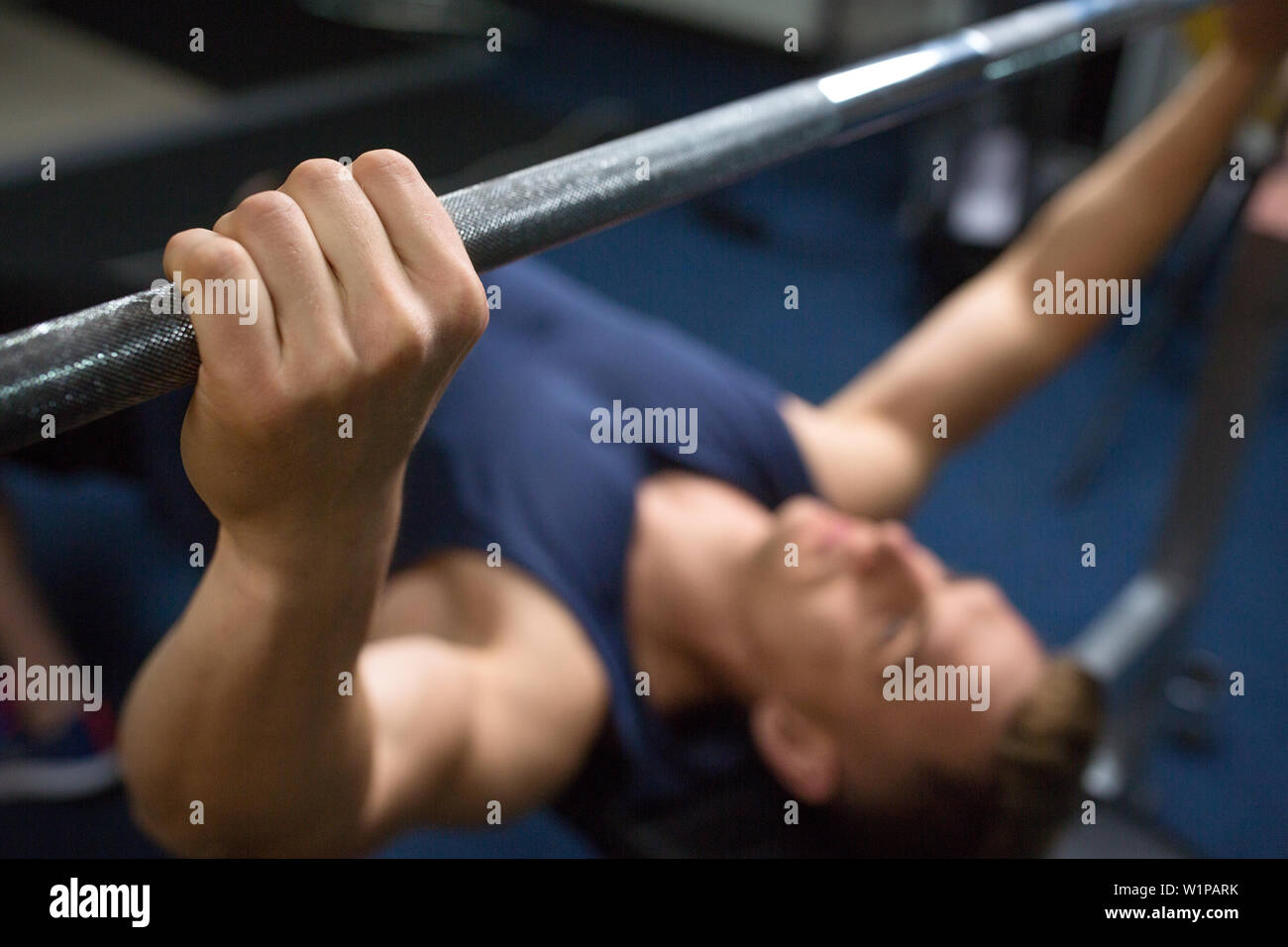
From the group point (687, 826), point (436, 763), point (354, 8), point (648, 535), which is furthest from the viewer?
point (354, 8)

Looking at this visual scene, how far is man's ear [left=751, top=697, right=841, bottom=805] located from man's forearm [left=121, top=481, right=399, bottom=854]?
560 millimetres

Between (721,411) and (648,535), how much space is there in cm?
17

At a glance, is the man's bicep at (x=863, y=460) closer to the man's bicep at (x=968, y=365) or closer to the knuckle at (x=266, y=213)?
the man's bicep at (x=968, y=365)

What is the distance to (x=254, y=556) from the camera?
1.58 feet

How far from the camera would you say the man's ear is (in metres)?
1.10

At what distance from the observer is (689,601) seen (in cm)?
116

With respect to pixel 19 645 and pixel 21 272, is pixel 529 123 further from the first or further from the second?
pixel 19 645

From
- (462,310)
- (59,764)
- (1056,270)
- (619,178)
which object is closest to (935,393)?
(1056,270)

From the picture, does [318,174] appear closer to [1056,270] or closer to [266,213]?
[266,213]

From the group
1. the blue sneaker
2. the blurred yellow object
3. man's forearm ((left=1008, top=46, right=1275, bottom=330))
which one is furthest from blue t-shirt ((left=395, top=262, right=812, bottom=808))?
the blurred yellow object

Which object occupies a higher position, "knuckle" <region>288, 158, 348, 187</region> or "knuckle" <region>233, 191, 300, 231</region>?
"knuckle" <region>288, 158, 348, 187</region>

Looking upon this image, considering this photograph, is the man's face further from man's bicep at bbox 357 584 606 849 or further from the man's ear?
man's bicep at bbox 357 584 606 849

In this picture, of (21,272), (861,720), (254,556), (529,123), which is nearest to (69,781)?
(21,272)
